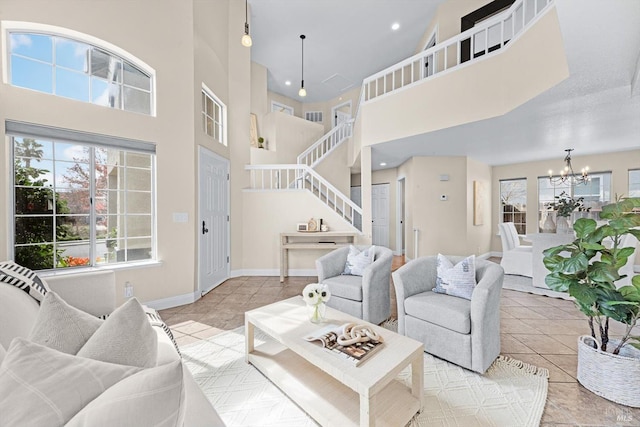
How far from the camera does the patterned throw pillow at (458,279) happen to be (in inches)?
92.5

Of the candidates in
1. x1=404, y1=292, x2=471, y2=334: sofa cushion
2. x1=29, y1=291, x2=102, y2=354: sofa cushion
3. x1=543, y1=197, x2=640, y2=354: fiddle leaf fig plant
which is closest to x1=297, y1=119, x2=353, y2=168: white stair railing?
x1=404, y1=292, x2=471, y2=334: sofa cushion

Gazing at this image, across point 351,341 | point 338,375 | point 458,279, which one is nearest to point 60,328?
point 338,375

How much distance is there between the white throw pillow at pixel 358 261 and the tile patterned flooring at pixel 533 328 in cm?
71

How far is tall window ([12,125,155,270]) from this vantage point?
8.77 ft

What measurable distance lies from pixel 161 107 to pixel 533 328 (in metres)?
5.03

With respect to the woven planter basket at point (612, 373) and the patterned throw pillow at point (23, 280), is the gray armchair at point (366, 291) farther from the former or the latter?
the patterned throw pillow at point (23, 280)

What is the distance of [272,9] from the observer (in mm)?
5125

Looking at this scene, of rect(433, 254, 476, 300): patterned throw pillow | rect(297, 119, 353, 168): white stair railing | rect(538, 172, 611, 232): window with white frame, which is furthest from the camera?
rect(297, 119, 353, 168): white stair railing

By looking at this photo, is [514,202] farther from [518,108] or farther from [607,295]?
[607,295]

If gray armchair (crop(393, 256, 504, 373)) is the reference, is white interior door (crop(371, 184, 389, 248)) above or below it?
above

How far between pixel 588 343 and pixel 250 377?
2.56m

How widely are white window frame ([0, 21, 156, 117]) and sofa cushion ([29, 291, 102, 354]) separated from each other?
2928 mm

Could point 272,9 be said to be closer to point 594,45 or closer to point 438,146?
point 438,146

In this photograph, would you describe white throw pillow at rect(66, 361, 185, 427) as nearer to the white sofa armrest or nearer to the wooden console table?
the white sofa armrest
